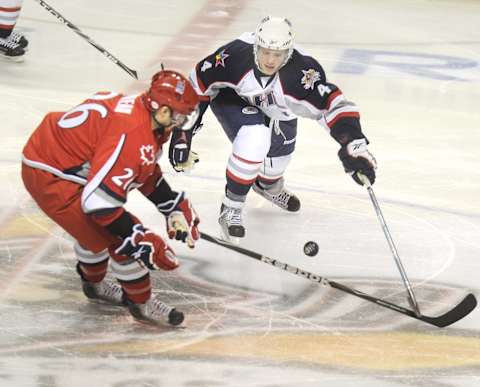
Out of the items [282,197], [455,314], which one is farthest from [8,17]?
[455,314]

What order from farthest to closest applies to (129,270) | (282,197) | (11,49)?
1. (11,49)
2. (282,197)
3. (129,270)

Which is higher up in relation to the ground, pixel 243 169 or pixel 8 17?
pixel 243 169

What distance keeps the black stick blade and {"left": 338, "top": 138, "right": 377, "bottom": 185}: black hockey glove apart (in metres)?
0.50

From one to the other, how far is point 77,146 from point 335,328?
1.00 metres

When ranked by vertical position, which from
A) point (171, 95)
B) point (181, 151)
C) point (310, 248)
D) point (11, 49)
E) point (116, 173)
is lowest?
point (11, 49)

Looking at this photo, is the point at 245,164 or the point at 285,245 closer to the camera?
the point at 245,164

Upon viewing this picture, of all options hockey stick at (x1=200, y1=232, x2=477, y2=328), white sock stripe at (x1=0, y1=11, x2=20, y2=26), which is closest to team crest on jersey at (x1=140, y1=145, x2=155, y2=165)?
hockey stick at (x1=200, y1=232, x2=477, y2=328)

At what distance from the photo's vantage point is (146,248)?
3016 mm

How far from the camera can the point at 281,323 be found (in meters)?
3.38

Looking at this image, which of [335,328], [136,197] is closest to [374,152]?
[136,197]

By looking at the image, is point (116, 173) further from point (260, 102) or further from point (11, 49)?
point (11, 49)

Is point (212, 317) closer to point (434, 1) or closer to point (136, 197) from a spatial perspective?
point (136, 197)

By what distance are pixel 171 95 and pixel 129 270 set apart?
568mm

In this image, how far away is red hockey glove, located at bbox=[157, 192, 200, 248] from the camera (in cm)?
318
